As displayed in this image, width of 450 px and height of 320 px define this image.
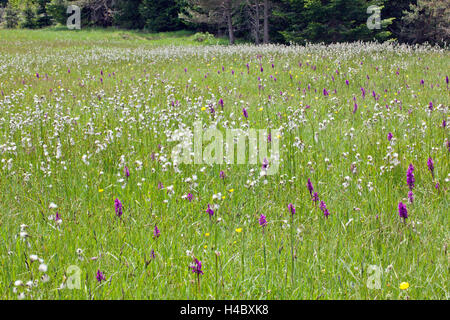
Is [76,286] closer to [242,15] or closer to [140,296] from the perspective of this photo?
[140,296]

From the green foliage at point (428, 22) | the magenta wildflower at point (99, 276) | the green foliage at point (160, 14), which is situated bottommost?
the magenta wildflower at point (99, 276)

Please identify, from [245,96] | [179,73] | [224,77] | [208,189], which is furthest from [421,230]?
[179,73]

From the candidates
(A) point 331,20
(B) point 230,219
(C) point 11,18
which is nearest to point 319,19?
(A) point 331,20

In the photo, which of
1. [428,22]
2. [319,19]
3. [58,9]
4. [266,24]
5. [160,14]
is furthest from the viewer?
[58,9]

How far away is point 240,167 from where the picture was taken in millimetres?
4125

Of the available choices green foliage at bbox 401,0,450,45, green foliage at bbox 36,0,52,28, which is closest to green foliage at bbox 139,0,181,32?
green foliage at bbox 36,0,52,28

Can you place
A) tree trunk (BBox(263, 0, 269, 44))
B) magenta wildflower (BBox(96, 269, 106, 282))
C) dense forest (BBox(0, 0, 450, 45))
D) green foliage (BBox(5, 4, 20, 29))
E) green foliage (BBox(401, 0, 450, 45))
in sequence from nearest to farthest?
magenta wildflower (BBox(96, 269, 106, 282)) → green foliage (BBox(401, 0, 450, 45)) → dense forest (BBox(0, 0, 450, 45)) → tree trunk (BBox(263, 0, 269, 44)) → green foliage (BBox(5, 4, 20, 29))

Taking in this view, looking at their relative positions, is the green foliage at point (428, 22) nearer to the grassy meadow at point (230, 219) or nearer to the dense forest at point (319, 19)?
the dense forest at point (319, 19)

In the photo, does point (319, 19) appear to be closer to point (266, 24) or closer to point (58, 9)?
point (266, 24)

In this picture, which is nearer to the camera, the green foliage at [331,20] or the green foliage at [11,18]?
the green foliage at [331,20]

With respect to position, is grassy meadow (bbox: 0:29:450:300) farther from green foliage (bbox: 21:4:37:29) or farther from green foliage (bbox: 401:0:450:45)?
green foliage (bbox: 21:4:37:29)

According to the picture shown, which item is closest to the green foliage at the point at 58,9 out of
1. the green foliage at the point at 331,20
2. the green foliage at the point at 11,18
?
the green foliage at the point at 11,18

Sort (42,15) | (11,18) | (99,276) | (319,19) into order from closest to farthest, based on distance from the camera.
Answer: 1. (99,276)
2. (319,19)
3. (11,18)
4. (42,15)

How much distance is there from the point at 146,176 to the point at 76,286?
75.1 inches
